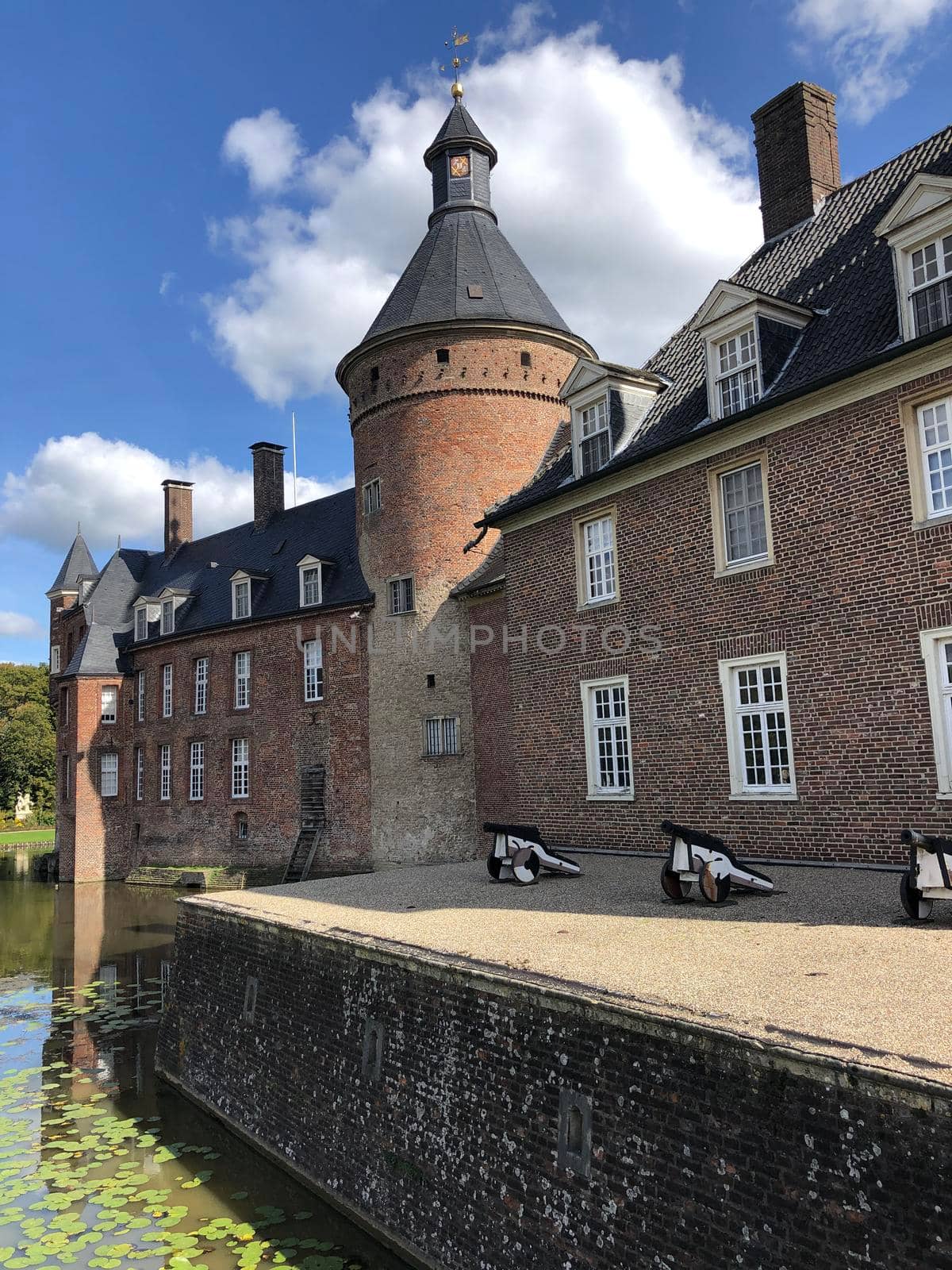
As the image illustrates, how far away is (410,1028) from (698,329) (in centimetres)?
996

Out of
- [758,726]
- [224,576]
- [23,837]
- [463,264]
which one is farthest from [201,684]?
[23,837]

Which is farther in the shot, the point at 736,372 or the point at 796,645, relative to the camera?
the point at 736,372

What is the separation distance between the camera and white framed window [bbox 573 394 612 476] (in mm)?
14883

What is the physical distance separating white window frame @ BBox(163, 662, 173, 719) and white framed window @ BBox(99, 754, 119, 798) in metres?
3.46

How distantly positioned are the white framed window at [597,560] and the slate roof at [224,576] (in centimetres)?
1125

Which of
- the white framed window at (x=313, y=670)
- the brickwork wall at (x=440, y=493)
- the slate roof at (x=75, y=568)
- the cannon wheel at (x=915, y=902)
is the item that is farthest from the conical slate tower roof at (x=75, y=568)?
the cannon wheel at (x=915, y=902)

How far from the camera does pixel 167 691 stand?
112 feet

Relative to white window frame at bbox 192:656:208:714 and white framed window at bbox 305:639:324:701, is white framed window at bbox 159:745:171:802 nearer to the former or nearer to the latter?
white window frame at bbox 192:656:208:714

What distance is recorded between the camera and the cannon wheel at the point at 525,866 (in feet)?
39.9

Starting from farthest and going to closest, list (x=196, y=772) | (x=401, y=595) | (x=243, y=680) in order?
(x=196, y=772) < (x=243, y=680) < (x=401, y=595)

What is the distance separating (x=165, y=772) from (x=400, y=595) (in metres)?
14.5

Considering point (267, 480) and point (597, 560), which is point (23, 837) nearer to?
point (267, 480)

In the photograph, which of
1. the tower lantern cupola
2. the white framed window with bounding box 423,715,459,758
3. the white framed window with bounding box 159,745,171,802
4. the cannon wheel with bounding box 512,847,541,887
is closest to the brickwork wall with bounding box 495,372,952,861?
the cannon wheel with bounding box 512,847,541,887

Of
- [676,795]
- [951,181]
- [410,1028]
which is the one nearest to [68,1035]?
[410,1028]
